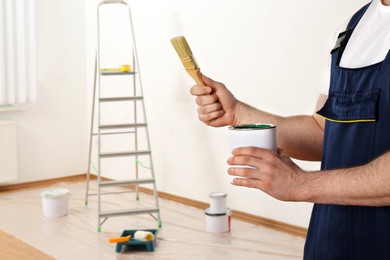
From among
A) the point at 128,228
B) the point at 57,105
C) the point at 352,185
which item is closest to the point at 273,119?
the point at 352,185

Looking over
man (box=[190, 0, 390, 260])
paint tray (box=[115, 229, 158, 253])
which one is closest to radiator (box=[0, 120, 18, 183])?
paint tray (box=[115, 229, 158, 253])

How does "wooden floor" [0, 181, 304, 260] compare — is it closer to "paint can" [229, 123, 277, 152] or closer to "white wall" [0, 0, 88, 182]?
"white wall" [0, 0, 88, 182]

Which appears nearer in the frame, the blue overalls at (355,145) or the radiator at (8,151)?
the blue overalls at (355,145)

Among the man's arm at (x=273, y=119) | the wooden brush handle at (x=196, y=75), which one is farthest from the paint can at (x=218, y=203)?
the wooden brush handle at (x=196, y=75)

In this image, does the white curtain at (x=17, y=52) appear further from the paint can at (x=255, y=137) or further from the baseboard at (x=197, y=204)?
the paint can at (x=255, y=137)

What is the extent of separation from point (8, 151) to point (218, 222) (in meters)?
2.46

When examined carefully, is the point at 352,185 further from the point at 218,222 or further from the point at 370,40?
the point at 218,222

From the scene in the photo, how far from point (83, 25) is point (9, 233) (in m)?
2.66

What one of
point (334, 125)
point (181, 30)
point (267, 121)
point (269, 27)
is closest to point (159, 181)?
point (181, 30)

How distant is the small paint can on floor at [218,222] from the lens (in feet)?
12.7

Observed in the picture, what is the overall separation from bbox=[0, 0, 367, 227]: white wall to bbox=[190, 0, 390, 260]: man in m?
Answer: 2.12

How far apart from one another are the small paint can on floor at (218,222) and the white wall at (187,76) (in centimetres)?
33

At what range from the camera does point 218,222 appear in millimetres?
3865

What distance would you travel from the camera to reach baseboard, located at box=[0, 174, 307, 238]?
12.7 feet
